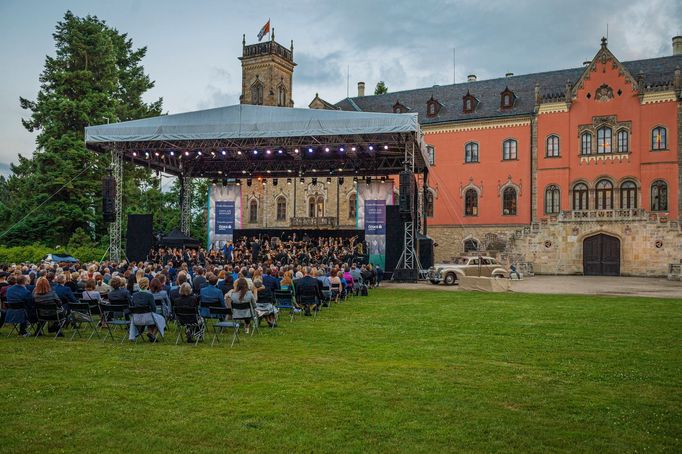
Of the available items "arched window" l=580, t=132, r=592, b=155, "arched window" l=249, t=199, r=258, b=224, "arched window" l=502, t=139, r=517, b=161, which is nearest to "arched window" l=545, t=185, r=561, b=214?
"arched window" l=580, t=132, r=592, b=155

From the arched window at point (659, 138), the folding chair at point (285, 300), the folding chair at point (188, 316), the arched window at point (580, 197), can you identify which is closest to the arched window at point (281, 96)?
the arched window at point (580, 197)

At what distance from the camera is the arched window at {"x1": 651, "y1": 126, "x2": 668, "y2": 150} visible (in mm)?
35250

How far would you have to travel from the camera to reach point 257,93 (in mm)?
51500

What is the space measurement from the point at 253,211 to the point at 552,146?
930 inches

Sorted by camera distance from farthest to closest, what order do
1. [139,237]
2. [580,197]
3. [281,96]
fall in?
[281,96], [580,197], [139,237]

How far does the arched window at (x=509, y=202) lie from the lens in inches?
1574

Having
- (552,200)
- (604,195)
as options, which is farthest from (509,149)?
(604,195)

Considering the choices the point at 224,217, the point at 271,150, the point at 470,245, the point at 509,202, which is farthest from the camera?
the point at 470,245

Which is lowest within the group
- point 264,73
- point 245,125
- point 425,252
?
point 425,252

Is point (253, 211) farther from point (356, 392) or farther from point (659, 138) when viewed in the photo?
point (356, 392)

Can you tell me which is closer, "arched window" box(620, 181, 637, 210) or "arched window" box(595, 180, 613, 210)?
"arched window" box(620, 181, 637, 210)

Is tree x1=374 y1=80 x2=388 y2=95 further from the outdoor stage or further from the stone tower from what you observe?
the outdoor stage

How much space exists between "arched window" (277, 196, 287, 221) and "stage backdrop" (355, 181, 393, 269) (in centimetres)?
1882

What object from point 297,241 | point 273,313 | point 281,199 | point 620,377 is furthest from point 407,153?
point 281,199
